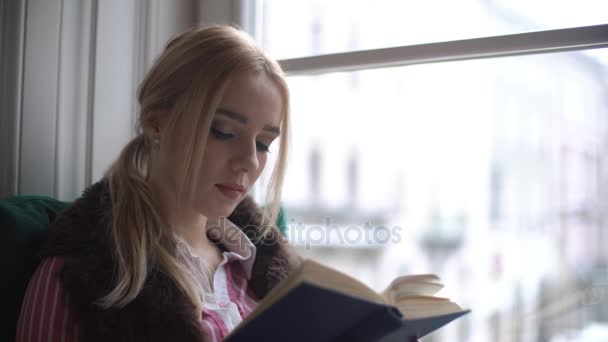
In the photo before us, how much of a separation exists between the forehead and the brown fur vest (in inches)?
12.2

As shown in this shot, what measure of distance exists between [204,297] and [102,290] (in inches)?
9.3

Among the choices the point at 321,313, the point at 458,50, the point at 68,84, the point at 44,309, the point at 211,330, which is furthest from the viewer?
the point at 458,50

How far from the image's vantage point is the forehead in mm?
1037

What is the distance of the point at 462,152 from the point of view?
56.1 inches

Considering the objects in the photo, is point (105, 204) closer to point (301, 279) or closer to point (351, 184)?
point (301, 279)

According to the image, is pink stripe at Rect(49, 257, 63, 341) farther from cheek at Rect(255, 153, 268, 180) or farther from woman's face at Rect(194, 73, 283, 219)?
cheek at Rect(255, 153, 268, 180)

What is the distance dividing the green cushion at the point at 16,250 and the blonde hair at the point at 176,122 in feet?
0.48

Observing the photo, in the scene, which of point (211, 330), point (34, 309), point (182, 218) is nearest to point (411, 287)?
point (211, 330)

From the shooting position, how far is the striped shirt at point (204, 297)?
0.89 meters

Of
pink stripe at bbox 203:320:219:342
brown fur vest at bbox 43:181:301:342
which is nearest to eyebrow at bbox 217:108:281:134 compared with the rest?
brown fur vest at bbox 43:181:301:342

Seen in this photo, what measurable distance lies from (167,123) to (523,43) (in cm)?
86

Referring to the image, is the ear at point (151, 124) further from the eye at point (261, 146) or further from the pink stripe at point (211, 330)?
the pink stripe at point (211, 330)

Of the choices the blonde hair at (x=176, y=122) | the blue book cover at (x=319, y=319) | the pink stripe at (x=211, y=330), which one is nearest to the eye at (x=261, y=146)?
the blonde hair at (x=176, y=122)

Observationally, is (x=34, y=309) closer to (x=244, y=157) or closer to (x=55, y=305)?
(x=55, y=305)
